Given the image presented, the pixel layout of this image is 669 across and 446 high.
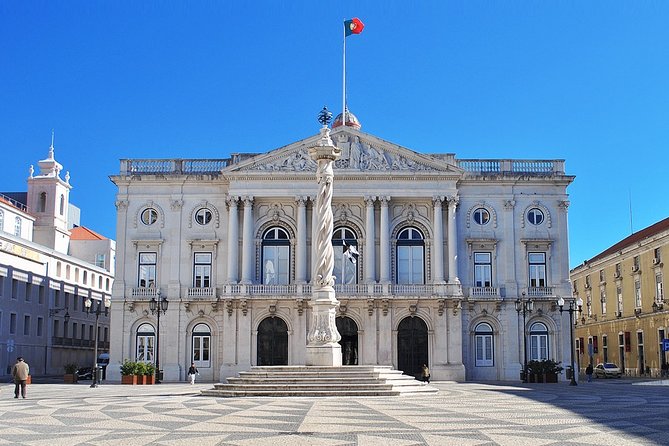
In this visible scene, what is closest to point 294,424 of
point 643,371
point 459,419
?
point 459,419

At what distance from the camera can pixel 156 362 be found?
5031cm

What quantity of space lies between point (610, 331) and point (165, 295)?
38.9m

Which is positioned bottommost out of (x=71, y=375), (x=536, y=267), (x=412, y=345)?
(x=71, y=375)

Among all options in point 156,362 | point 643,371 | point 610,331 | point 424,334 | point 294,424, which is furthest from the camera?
point 610,331

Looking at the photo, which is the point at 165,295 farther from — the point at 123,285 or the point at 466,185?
the point at 466,185

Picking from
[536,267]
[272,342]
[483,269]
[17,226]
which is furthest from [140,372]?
[17,226]

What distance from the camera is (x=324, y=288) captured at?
32719mm

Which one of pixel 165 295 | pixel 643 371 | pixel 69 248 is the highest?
pixel 69 248

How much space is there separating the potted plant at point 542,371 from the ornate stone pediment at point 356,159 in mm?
12656

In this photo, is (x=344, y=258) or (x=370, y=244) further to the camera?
(x=344, y=258)

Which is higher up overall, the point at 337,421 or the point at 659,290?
the point at 659,290

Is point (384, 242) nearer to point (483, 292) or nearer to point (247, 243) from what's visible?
point (483, 292)

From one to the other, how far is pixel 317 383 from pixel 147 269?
92.8ft

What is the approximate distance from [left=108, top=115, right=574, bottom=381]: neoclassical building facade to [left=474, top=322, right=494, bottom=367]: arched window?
66 mm
